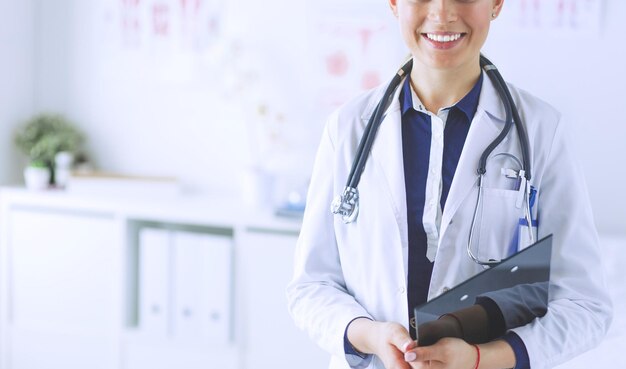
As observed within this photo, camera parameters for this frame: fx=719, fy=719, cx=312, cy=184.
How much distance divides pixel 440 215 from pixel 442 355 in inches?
9.9

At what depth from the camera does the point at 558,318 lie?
1.10m

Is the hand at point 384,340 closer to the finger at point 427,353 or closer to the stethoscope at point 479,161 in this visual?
the finger at point 427,353

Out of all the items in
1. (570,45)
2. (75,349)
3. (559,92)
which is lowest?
(75,349)

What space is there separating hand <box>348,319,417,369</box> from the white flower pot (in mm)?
1949

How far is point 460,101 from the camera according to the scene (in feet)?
3.91

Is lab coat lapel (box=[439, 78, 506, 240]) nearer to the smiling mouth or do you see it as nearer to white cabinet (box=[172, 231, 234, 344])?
the smiling mouth

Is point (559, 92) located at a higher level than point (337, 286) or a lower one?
higher

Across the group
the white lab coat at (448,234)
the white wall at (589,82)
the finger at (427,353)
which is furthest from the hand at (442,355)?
the white wall at (589,82)

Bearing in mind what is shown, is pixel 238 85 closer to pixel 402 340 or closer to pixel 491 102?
pixel 491 102

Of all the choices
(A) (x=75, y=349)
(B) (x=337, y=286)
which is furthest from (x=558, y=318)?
(A) (x=75, y=349)

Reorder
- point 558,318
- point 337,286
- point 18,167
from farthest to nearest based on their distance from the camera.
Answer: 1. point 18,167
2. point 337,286
3. point 558,318

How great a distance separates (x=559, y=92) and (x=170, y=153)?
57.5 inches

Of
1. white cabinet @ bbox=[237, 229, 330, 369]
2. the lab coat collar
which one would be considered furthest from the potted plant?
the lab coat collar

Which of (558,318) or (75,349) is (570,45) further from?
(75,349)
